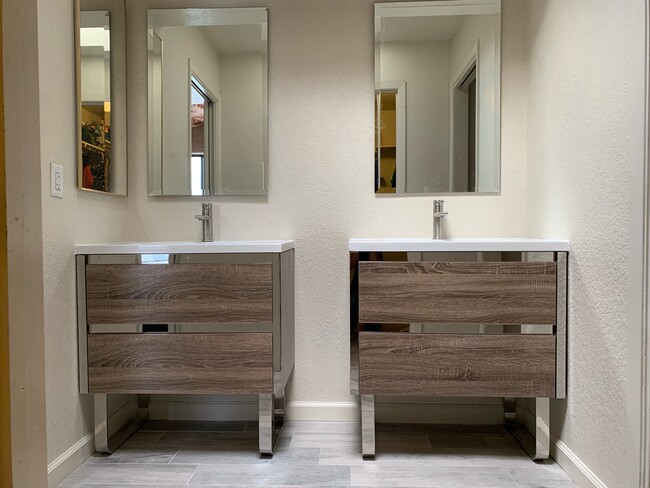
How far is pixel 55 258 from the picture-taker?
156 cm

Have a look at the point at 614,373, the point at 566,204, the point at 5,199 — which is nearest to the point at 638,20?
the point at 566,204

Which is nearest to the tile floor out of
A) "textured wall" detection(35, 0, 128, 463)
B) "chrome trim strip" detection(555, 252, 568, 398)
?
"textured wall" detection(35, 0, 128, 463)

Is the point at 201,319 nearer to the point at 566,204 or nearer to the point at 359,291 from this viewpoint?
the point at 359,291

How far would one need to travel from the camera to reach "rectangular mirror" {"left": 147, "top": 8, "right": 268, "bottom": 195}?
2.07m

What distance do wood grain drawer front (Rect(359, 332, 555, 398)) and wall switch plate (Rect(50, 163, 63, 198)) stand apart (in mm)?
1190

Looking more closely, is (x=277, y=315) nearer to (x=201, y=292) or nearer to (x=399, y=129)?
(x=201, y=292)

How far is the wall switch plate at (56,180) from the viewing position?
1.55 metres

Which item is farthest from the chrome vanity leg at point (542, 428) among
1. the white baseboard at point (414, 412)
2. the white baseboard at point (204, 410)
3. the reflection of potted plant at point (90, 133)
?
the reflection of potted plant at point (90, 133)

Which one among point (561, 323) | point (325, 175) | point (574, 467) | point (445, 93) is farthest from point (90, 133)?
point (574, 467)

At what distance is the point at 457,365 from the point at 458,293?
258 mm

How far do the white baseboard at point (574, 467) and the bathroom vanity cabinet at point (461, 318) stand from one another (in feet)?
0.71

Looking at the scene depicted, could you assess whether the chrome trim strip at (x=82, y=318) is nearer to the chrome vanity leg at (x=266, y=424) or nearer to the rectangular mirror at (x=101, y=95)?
the rectangular mirror at (x=101, y=95)

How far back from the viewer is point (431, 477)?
1.60m

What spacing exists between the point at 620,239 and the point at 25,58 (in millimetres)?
1428
